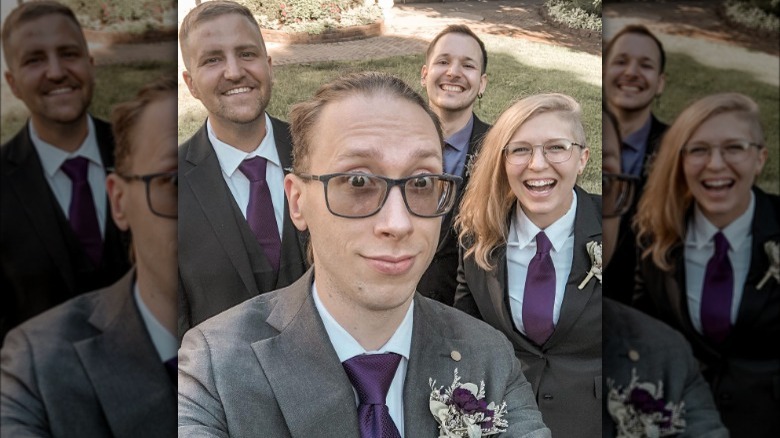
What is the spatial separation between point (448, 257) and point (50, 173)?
178cm

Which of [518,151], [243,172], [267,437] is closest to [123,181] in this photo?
[243,172]

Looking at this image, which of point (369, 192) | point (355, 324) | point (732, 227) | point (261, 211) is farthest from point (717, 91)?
point (261, 211)

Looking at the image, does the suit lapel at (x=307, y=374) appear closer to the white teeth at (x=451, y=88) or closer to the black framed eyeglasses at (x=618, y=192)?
the white teeth at (x=451, y=88)

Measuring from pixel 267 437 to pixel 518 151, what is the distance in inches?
64.2

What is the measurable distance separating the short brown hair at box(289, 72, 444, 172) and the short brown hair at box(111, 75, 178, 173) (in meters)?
0.61

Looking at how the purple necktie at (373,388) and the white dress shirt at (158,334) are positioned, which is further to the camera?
the white dress shirt at (158,334)

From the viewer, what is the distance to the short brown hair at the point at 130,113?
3.60 metres

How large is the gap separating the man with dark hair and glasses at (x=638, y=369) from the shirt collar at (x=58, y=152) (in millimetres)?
2293

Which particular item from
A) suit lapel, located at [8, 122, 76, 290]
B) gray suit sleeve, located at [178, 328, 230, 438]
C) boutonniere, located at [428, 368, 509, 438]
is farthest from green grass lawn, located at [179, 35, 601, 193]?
boutonniere, located at [428, 368, 509, 438]

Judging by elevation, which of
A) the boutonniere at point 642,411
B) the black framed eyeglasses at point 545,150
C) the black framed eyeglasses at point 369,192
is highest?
the black framed eyeglasses at point 545,150

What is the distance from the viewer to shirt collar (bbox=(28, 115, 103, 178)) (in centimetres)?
348

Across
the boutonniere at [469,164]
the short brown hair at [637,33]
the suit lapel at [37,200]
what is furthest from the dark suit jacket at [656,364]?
the suit lapel at [37,200]

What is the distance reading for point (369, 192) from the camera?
3.35 m

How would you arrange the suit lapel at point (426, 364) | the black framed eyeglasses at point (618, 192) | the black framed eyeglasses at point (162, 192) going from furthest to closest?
the black framed eyeglasses at point (618, 192) → the black framed eyeglasses at point (162, 192) → the suit lapel at point (426, 364)
